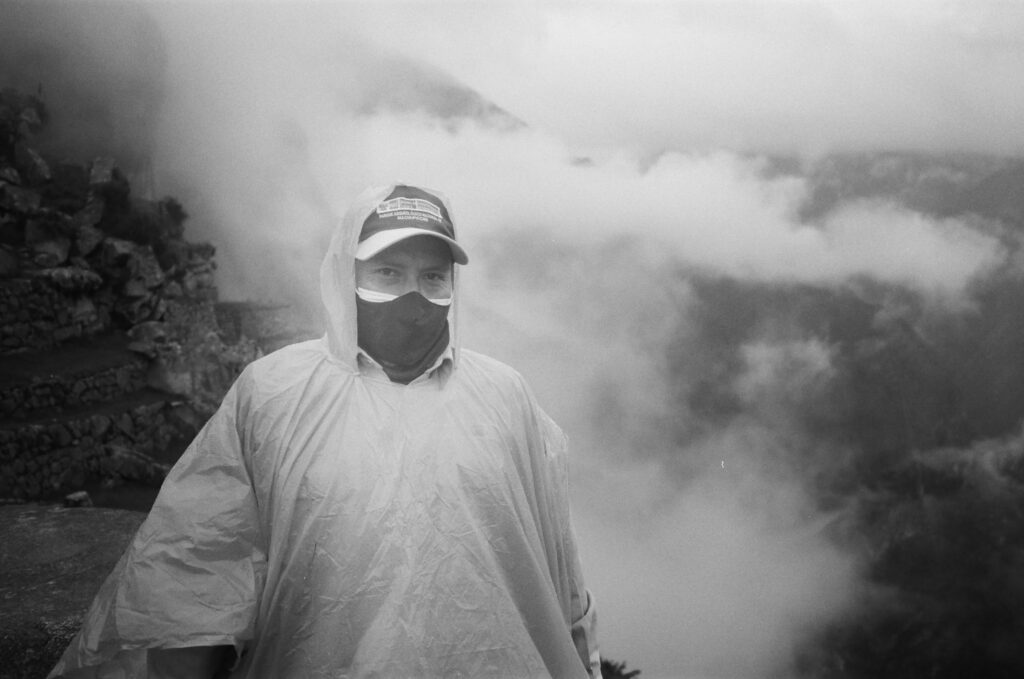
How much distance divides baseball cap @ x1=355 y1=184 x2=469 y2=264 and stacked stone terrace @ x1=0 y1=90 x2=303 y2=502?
8.95 meters

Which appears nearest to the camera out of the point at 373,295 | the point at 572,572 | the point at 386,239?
the point at 386,239

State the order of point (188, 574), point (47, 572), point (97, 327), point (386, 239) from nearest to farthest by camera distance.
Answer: point (188, 574) → point (386, 239) → point (47, 572) → point (97, 327)

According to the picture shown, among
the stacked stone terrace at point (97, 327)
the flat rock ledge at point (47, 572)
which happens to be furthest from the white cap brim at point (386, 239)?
the stacked stone terrace at point (97, 327)

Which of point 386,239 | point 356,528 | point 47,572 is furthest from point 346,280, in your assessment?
point 47,572

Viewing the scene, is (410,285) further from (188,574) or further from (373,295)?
(188,574)

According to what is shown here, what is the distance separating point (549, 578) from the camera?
182cm

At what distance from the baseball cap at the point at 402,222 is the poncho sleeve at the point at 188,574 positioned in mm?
664

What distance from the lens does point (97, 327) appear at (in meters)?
10.4

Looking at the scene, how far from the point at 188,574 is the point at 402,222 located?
1.12m

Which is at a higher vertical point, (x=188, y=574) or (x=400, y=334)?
(x=400, y=334)

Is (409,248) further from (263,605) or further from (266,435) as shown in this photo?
(263,605)

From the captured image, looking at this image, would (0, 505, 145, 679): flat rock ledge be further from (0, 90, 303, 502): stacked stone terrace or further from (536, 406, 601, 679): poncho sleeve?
(0, 90, 303, 502): stacked stone terrace

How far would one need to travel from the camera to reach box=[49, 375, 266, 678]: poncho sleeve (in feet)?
4.97

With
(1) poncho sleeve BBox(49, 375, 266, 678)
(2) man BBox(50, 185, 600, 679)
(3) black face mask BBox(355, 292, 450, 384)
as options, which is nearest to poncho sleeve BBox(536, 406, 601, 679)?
(2) man BBox(50, 185, 600, 679)
